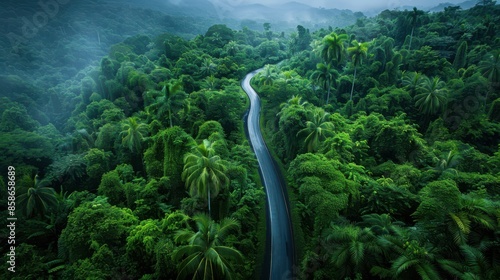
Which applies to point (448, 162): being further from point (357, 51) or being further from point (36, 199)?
point (36, 199)

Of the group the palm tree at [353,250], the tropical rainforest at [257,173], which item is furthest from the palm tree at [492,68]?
the palm tree at [353,250]

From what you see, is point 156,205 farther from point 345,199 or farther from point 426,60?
point 426,60

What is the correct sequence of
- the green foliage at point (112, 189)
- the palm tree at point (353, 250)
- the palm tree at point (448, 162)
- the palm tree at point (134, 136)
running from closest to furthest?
the palm tree at point (353, 250)
the palm tree at point (448, 162)
the green foliage at point (112, 189)
the palm tree at point (134, 136)

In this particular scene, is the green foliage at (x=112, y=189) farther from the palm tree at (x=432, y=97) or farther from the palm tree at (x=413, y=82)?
the palm tree at (x=413, y=82)

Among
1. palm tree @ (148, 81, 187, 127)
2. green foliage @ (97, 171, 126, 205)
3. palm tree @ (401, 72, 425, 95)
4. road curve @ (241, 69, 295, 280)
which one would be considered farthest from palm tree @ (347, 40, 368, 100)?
green foliage @ (97, 171, 126, 205)

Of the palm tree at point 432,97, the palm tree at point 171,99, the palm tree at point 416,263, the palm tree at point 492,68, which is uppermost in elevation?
the palm tree at point 492,68

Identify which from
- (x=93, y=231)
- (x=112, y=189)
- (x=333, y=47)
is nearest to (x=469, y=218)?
(x=93, y=231)
